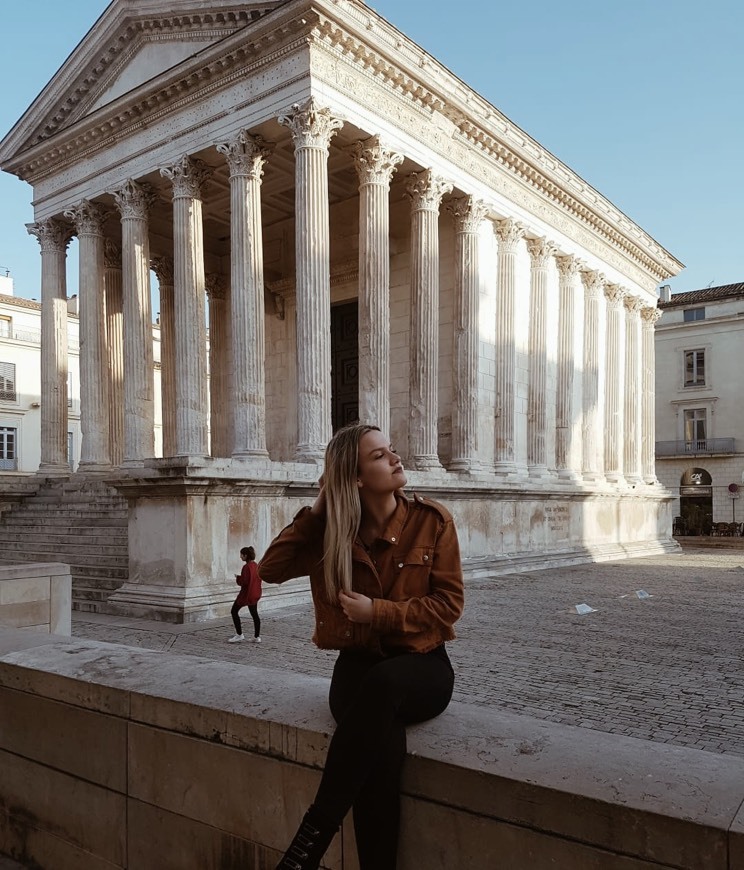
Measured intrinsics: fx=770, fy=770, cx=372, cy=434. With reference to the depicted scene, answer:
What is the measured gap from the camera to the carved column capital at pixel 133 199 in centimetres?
1867

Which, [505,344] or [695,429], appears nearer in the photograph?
[505,344]

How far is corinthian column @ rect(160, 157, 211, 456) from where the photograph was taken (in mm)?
16875

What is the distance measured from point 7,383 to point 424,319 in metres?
34.5

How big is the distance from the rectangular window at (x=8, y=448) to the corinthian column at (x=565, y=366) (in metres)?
33.4

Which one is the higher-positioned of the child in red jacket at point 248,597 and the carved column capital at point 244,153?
the carved column capital at point 244,153

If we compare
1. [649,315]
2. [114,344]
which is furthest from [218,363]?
[649,315]

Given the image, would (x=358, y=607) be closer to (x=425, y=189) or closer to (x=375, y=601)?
(x=375, y=601)

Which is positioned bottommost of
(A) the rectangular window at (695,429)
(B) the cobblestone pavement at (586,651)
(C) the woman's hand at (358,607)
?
(B) the cobblestone pavement at (586,651)

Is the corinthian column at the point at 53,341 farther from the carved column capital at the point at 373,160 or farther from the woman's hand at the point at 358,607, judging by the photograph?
the woman's hand at the point at 358,607

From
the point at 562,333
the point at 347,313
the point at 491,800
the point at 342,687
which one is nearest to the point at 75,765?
the point at 342,687

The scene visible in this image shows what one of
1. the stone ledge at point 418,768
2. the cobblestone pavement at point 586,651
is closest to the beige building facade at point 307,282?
the cobblestone pavement at point 586,651

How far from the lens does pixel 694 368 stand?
1852 inches

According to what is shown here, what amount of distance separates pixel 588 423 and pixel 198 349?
46.1ft

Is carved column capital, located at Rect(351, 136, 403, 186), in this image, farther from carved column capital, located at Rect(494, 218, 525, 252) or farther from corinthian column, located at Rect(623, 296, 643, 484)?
corinthian column, located at Rect(623, 296, 643, 484)
